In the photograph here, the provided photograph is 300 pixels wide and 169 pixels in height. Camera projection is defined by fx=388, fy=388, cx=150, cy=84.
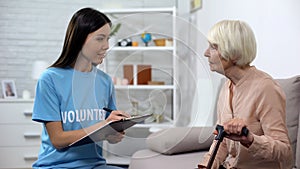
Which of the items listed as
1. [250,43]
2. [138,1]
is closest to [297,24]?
[250,43]

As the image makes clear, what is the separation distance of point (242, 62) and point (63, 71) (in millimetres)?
630

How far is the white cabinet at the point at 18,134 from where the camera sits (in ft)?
10.7

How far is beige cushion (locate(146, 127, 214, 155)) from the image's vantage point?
1403 mm

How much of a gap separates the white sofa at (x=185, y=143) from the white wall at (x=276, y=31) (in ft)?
0.87

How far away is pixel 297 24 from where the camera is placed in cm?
190

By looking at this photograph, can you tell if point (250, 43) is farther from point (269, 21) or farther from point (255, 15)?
point (255, 15)

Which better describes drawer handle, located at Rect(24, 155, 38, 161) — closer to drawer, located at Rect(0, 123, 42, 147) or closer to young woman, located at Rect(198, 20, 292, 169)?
drawer, located at Rect(0, 123, 42, 147)

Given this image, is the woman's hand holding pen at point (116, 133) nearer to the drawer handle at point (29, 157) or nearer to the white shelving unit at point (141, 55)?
the white shelving unit at point (141, 55)

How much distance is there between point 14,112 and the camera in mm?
3260

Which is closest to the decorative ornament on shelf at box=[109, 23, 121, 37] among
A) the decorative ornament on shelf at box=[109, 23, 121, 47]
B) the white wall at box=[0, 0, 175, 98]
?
the decorative ornament on shelf at box=[109, 23, 121, 47]

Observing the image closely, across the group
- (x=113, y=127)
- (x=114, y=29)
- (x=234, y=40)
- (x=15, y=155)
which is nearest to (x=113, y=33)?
(x=114, y=29)

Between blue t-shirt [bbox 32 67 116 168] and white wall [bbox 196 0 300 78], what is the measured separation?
109 cm

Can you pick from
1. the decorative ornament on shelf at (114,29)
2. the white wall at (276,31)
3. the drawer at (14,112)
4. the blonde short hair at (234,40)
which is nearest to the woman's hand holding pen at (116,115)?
the decorative ornament on shelf at (114,29)

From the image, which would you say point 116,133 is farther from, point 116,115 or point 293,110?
point 293,110
